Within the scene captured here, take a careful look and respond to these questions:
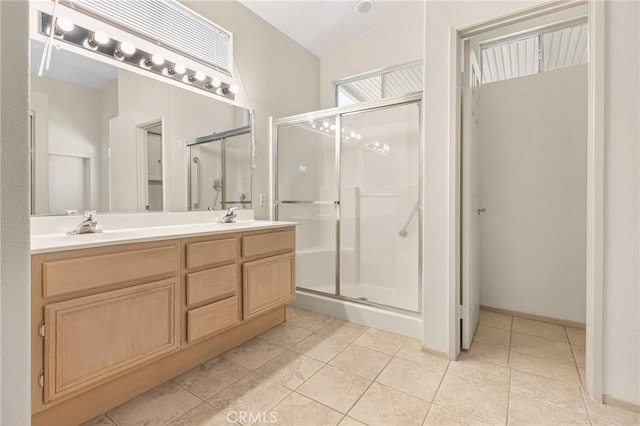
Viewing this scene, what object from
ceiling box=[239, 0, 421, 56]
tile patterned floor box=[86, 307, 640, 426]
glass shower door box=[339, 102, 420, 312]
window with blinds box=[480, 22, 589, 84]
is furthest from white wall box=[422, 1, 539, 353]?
ceiling box=[239, 0, 421, 56]

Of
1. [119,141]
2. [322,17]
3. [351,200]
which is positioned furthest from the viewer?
[351,200]

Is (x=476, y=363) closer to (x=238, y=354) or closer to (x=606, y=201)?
(x=606, y=201)

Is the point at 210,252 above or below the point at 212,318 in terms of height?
above

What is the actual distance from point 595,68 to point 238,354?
2550 mm

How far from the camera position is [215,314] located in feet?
5.68

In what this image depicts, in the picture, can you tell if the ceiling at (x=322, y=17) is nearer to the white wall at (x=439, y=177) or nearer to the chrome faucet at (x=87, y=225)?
the white wall at (x=439, y=177)

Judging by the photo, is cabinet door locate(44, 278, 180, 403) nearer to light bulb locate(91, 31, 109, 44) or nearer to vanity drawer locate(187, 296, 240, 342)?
vanity drawer locate(187, 296, 240, 342)

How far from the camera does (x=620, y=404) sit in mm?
1402

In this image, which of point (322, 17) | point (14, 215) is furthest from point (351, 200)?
point (14, 215)

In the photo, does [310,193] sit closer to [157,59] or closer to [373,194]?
[373,194]

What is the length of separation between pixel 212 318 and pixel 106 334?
538 mm

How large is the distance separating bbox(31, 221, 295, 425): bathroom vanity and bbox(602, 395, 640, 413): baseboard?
194 centimetres

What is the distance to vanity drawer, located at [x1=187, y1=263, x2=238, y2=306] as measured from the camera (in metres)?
1.61

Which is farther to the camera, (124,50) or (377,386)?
(124,50)
